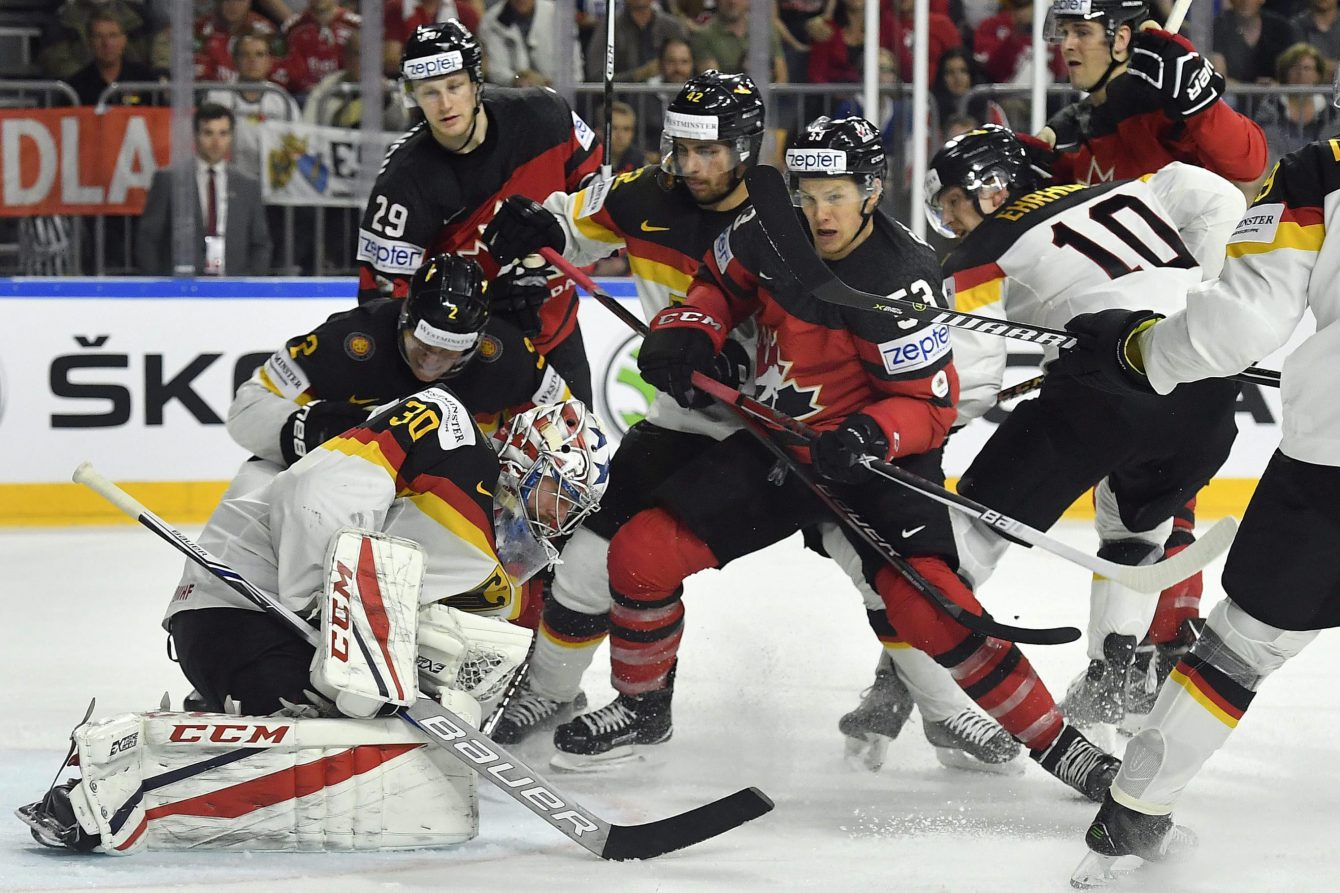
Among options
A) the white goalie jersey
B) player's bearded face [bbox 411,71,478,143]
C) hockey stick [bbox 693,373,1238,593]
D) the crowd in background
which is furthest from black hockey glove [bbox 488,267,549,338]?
the crowd in background

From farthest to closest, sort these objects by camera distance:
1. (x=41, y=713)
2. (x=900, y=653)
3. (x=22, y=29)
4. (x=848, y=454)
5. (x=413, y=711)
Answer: (x=22, y=29), (x=41, y=713), (x=900, y=653), (x=848, y=454), (x=413, y=711)

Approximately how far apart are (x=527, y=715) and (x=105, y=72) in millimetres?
3274

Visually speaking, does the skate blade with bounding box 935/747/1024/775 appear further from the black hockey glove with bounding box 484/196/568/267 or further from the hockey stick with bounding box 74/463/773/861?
the black hockey glove with bounding box 484/196/568/267

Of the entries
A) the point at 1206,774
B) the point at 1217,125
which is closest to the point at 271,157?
the point at 1217,125

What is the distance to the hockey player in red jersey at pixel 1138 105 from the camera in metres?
3.45

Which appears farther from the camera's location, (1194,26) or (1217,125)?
(1194,26)

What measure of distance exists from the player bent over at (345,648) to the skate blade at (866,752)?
0.73m

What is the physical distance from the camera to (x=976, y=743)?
10.1 ft

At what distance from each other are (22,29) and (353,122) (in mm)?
1089

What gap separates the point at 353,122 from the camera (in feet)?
18.7

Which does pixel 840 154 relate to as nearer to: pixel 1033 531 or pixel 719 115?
pixel 719 115

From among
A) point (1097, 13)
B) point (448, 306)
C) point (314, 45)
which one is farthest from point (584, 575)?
point (314, 45)

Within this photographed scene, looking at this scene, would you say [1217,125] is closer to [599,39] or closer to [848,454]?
[848,454]

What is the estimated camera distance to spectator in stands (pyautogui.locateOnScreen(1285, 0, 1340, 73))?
5.91 m
